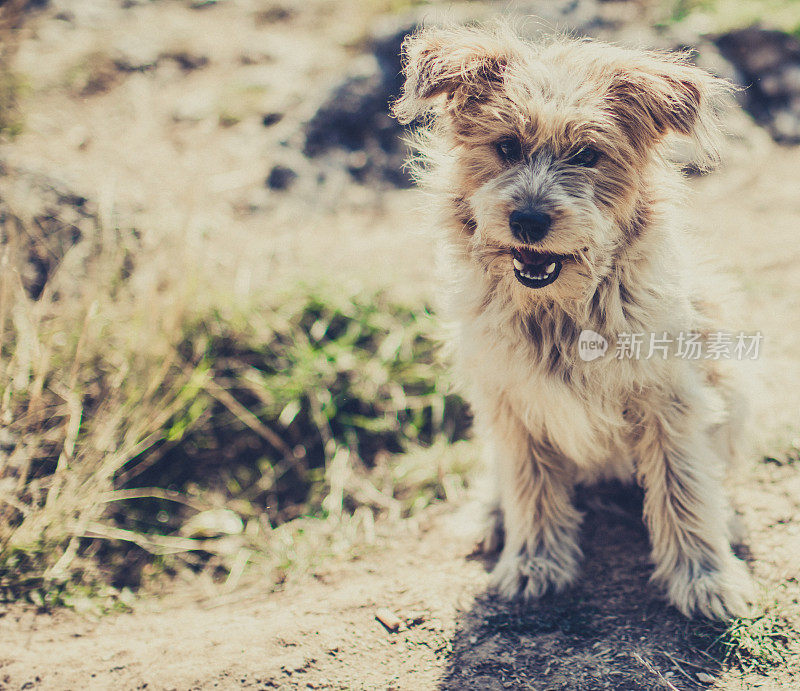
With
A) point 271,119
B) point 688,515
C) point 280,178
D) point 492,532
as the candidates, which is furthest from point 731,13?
point 492,532

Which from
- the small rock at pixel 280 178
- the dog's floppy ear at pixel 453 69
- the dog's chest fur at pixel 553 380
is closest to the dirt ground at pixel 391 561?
the small rock at pixel 280 178

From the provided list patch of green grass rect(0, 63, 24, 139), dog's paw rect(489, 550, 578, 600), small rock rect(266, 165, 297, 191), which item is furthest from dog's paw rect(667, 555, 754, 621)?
patch of green grass rect(0, 63, 24, 139)

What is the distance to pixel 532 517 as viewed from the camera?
2.74 metres

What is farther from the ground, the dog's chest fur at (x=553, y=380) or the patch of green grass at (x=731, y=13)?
the patch of green grass at (x=731, y=13)

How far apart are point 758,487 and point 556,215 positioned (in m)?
1.93

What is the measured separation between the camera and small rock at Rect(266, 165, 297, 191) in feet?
19.0

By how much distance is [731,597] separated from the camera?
239 cm

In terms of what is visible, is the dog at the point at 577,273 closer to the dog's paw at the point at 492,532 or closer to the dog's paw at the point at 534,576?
the dog's paw at the point at 534,576

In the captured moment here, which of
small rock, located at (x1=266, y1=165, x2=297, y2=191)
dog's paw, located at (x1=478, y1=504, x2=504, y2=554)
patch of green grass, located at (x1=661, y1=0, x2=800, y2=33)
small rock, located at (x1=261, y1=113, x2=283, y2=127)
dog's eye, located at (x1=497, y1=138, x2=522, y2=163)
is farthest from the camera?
patch of green grass, located at (x1=661, y1=0, x2=800, y2=33)

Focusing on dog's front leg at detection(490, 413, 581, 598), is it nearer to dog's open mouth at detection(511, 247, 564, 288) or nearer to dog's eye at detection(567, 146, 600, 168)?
dog's open mouth at detection(511, 247, 564, 288)

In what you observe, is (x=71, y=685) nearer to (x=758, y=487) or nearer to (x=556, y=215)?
(x=556, y=215)

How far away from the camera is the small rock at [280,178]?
5.78 meters

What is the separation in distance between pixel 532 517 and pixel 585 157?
155cm

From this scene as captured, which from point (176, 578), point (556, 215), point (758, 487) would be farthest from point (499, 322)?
point (176, 578)
